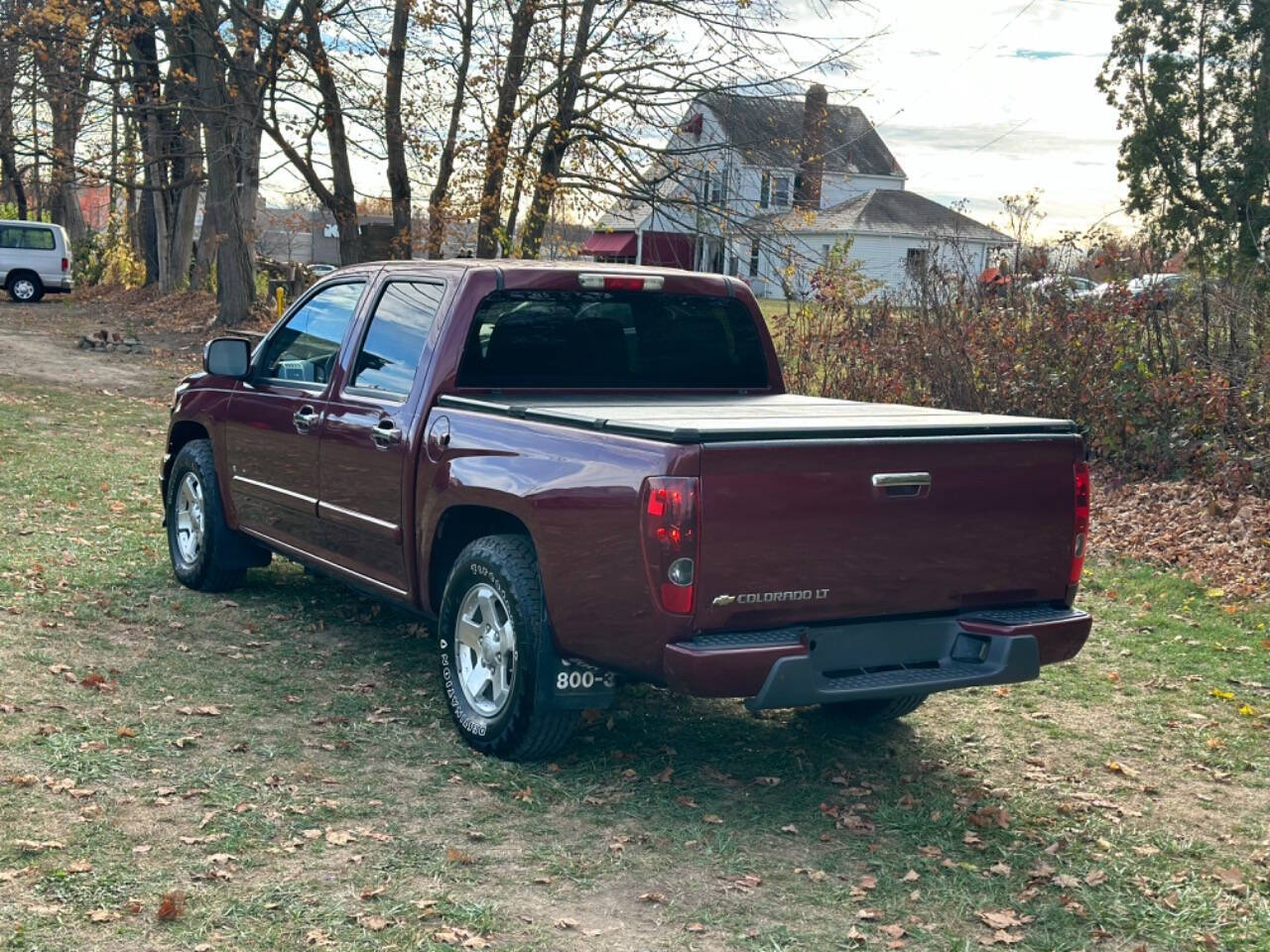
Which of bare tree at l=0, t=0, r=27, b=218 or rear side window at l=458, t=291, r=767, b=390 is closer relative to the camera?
rear side window at l=458, t=291, r=767, b=390

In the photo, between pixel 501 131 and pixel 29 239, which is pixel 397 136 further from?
pixel 29 239

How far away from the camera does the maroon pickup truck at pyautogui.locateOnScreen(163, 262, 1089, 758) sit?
4.96 meters

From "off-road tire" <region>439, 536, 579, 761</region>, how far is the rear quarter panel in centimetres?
14

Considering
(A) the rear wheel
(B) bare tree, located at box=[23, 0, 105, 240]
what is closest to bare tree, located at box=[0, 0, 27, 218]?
(B) bare tree, located at box=[23, 0, 105, 240]

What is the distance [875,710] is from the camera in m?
6.63

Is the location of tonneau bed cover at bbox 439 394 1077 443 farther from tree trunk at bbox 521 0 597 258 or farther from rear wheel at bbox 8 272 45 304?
rear wheel at bbox 8 272 45 304

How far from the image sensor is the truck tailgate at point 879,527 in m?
4.92

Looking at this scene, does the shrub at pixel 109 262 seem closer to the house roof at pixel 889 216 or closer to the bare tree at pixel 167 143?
the bare tree at pixel 167 143

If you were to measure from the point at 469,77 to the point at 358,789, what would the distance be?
1773cm

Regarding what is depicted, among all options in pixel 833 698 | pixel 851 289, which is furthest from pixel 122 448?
pixel 833 698

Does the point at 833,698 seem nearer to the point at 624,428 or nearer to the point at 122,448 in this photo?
the point at 624,428

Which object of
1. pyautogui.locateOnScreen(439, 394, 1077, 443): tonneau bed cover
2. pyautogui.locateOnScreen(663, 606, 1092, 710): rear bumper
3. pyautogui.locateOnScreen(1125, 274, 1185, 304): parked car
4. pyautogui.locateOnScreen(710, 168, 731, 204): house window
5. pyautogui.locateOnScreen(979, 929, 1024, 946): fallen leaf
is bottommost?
pyautogui.locateOnScreen(979, 929, 1024, 946): fallen leaf

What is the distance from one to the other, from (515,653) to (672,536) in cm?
106

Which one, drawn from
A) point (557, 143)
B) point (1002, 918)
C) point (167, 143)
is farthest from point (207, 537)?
point (167, 143)
